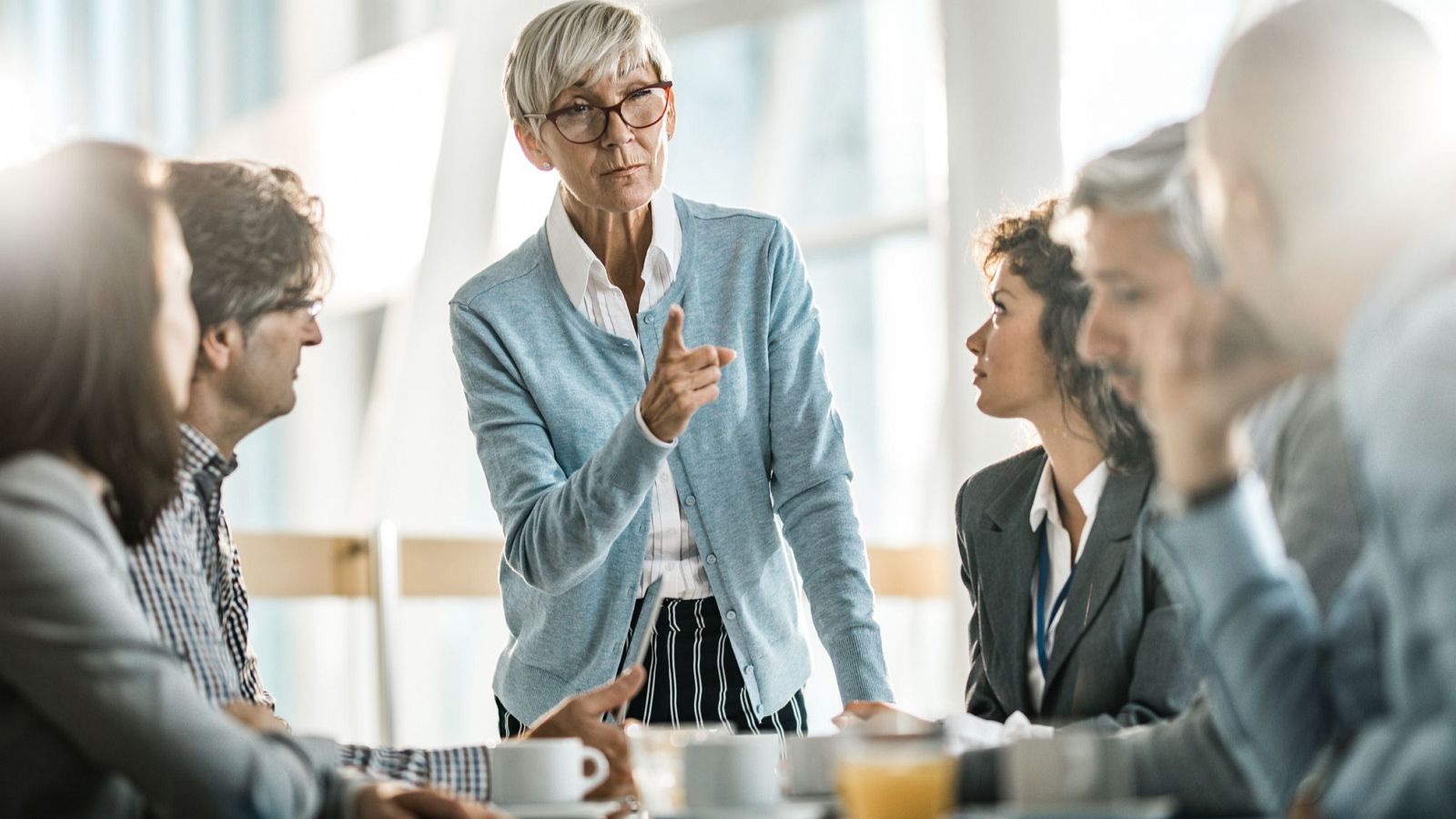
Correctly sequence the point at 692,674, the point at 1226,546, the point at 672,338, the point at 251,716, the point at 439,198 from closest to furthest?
the point at 1226,546
the point at 251,716
the point at 672,338
the point at 692,674
the point at 439,198

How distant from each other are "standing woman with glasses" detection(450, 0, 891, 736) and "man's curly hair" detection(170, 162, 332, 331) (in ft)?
1.28

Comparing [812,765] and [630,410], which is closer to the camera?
[812,765]

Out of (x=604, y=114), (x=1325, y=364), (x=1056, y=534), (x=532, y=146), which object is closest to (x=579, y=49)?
(x=604, y=114)

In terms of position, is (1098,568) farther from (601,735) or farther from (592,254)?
(592,254)

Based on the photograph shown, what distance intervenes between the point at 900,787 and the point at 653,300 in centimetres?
121

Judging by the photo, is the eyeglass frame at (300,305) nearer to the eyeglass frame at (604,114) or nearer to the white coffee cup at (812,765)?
the eyeglass frame at (604,114)

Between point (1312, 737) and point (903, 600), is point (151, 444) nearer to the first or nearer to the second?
point (1312, 737)

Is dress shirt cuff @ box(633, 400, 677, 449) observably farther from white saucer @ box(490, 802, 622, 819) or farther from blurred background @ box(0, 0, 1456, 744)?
blurred background @ box(0, 0, 1456, 744)

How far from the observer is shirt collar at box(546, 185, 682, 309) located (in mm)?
2137

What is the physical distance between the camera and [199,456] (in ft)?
5.15

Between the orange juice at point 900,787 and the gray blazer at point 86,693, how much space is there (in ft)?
1.55

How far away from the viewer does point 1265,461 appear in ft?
4.39

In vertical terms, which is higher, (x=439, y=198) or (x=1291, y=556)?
(x=439, y=198)

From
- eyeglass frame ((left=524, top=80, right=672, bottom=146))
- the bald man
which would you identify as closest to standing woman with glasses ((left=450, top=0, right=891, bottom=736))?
eyeglass frame ((left=524, top=80, right=672, bottom=146))
